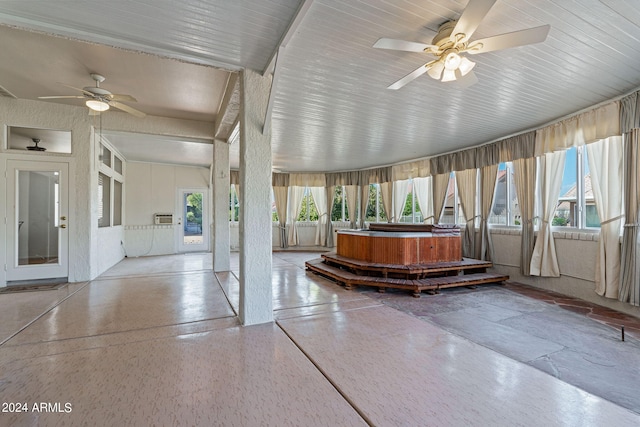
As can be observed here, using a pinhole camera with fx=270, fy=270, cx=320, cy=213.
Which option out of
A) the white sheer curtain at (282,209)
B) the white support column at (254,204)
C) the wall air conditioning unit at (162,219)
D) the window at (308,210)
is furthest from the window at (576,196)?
the wall air conditioning unit at (162,219)

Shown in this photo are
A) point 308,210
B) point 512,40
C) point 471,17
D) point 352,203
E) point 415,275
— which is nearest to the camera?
point 471,17

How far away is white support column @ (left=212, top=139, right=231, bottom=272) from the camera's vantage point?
5.73 meters

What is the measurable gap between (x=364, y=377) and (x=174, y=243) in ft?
26.9

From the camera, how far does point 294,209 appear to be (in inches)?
374

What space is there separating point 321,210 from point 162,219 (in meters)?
5.08

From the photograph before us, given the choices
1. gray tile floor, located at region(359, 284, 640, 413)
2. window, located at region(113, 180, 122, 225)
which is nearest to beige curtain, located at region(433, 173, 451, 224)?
gray tile floor, located at region(359, 284, 640, 413)

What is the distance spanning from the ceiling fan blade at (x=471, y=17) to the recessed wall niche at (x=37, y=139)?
6076mm

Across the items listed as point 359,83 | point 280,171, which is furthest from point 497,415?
point 280,171

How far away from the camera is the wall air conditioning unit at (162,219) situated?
8.21m

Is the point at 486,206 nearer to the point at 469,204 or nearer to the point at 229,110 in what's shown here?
the point at 469,204

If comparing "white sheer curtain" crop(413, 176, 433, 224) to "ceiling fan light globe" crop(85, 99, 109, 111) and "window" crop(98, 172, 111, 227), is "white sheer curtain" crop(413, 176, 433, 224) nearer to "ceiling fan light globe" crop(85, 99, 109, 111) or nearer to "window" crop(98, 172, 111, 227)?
"ceiling fan light globe" crop(85, 99, 109, 111)

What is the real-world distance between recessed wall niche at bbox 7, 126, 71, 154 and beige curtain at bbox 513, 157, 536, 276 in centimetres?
814

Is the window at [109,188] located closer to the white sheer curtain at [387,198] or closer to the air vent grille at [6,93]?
the air vent grille at [6,93]

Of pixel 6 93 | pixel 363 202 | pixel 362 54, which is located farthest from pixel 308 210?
pixel 6 93
